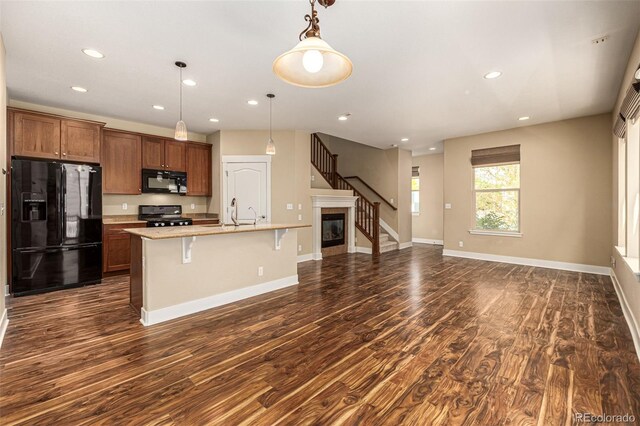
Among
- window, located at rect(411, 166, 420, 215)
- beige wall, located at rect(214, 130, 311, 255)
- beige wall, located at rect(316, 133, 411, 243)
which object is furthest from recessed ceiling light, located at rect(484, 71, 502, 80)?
window, located at rect(411, 166, 420, 215)

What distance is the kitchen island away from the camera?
314 cm

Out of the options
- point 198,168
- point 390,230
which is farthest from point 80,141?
point 390,230

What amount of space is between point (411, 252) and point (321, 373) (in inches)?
238

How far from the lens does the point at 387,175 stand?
8.46 m

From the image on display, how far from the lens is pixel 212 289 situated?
3621mm

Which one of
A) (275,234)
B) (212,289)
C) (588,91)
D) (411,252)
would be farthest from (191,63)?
(411,252)

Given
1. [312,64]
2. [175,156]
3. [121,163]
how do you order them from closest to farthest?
[312,64] < [121,163] < [175,156]

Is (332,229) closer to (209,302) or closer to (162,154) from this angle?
(162,154)

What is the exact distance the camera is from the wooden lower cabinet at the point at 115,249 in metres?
5.00

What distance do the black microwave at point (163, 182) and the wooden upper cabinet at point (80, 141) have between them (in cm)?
91

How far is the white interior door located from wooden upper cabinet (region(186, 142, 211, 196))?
0.59m

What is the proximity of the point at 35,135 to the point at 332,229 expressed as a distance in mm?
5759

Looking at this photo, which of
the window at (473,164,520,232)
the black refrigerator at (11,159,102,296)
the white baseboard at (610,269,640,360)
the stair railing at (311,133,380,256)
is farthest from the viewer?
the stair railing at (311,133,380,256)

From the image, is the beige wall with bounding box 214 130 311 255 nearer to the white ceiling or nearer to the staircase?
the white ceiling
